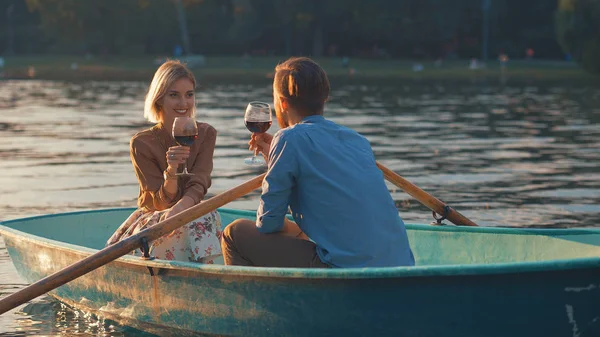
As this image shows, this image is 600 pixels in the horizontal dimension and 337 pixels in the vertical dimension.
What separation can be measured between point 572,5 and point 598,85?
14.4m

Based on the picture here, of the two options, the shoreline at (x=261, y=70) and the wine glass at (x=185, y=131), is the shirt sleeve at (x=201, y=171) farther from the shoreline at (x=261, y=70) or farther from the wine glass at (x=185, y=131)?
the shoreline at (x=261, y=70)

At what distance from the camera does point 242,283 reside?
7.04 meters

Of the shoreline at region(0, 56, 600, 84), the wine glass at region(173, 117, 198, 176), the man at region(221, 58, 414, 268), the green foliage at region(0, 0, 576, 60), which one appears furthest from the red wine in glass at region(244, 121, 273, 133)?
the green foliage at region(0, 0, 576, 60)

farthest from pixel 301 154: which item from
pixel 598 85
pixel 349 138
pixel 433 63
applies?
pixel 433 63

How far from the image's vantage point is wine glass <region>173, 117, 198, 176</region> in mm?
7500

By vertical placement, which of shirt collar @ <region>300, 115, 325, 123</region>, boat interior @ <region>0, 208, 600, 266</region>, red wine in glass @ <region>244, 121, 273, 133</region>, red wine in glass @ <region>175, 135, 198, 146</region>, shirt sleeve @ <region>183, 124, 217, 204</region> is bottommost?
boat interior @ <region>0, 208, 600, 266</region>

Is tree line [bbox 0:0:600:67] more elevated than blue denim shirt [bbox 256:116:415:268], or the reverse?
blue denim shirt [bbox 256:116:415:268]

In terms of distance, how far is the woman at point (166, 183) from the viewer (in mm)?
7875

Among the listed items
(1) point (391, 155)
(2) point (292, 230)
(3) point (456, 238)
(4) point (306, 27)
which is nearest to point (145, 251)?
(2) point (292, 230)

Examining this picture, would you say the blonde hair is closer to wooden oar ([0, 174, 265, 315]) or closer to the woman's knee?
wooden oar ([0, 174, 265, 315])

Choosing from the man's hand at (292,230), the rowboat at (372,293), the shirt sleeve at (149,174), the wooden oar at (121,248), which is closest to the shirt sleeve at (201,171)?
the shirt sleeve at (149,174)

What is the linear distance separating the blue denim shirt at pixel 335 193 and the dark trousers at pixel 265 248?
0.71 feet

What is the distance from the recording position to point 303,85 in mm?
6621

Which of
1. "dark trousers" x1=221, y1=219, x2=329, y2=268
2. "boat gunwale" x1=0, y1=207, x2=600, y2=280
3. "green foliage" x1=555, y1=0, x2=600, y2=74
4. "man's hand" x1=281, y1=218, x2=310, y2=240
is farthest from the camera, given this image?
"green foliage" x1=555, y1=0, x2=600, y2=74
